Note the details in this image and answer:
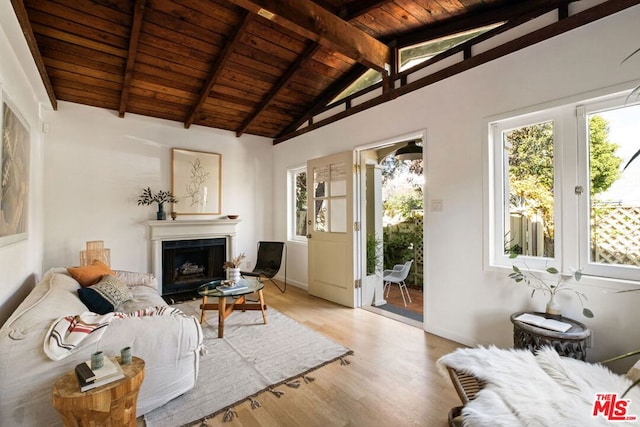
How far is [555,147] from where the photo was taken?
2258 mm

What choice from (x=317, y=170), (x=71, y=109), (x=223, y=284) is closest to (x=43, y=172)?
(x=71, y=109)

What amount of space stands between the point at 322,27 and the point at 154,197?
3.28 m

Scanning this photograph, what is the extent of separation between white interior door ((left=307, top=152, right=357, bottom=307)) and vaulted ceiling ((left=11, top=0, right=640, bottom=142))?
2.95ft

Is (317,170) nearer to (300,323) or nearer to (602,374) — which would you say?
(300,323)

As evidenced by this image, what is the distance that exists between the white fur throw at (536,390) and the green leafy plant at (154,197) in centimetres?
414

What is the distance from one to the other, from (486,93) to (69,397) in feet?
11.3

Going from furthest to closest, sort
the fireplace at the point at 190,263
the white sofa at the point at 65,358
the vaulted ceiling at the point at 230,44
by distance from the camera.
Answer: the fireplace at the point at 190,263, the vaulted ceiling at the point at 230,44, the white sofa at the point at 65,358

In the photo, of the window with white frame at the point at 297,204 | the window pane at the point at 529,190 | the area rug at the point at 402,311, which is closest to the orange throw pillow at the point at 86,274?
the window with white frame at the point at 297,204

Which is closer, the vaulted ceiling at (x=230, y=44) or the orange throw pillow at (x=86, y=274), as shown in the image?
the vaulted ceiling at (x=230, y=44)

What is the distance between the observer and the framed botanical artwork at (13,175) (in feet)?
6.29

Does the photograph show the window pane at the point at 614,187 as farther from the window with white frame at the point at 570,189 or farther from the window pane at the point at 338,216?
the window pane at the point at 338,216

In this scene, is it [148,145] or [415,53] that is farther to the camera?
[148,145]

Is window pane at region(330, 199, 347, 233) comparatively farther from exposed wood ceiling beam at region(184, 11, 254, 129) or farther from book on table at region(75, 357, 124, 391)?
book on table at region(75, 357, 124, 391)

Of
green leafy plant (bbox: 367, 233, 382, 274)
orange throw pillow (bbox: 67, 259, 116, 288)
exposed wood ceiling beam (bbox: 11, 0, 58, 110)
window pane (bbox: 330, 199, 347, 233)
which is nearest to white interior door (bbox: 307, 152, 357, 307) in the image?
window pane (bbox: 330, 199, 347, 233)
